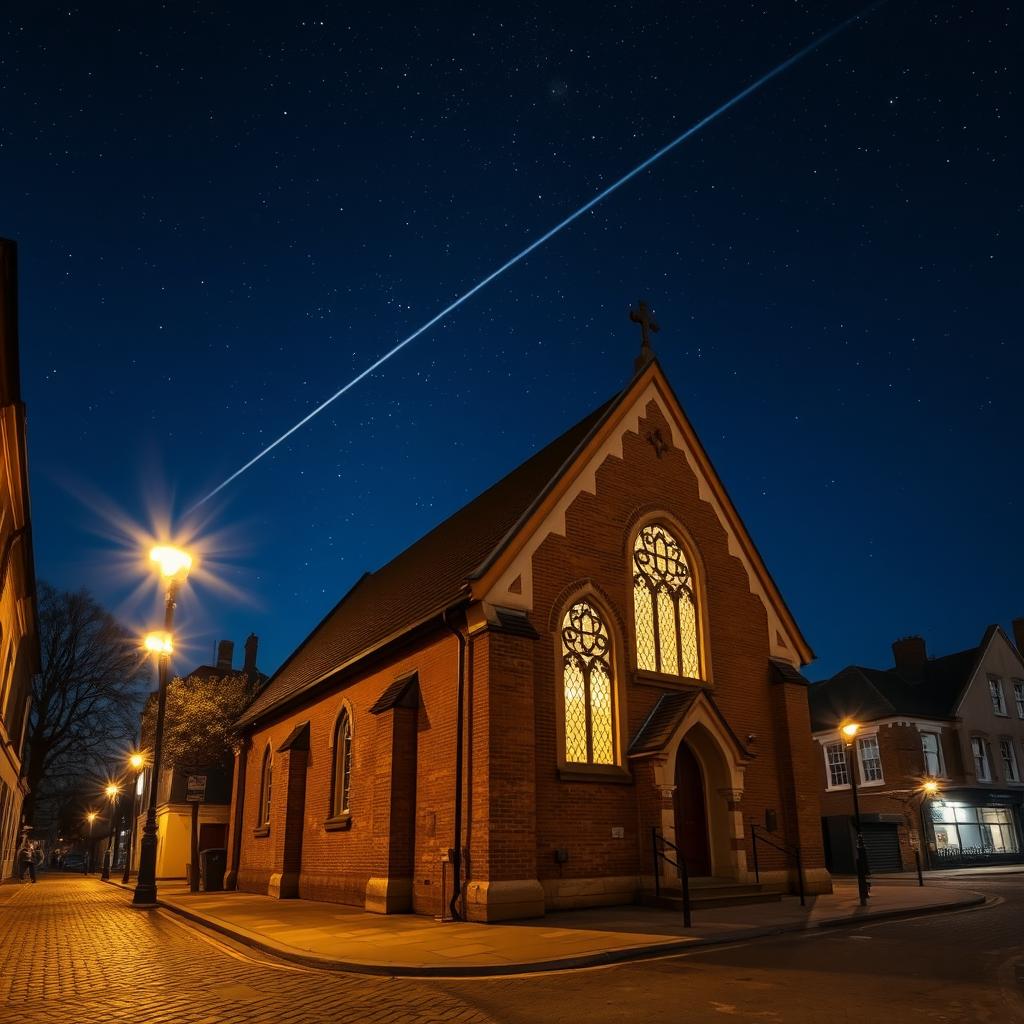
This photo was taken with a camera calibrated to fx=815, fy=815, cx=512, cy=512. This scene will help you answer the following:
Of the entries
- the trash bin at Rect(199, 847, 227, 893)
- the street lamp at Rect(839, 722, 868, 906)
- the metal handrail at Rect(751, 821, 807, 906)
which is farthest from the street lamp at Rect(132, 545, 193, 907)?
the street lamp at Rect(839, 722, 868, 906)

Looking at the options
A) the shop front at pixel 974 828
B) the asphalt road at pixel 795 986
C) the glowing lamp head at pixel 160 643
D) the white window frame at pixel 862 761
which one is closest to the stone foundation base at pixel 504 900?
the asphalt road at pixel 795 986

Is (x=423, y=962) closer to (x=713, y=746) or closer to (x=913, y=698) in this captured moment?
(x=713, y=746)

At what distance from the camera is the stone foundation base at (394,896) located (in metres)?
15.2

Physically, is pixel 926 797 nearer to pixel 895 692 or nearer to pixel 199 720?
pixel 895 692

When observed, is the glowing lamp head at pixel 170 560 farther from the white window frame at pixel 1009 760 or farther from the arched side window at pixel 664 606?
the white window frame at pixel 1009 760

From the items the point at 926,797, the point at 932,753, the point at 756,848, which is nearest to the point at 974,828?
the point at 932,753

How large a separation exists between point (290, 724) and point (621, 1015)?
19511 mm

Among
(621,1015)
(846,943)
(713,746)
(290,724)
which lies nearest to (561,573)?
(713,746)

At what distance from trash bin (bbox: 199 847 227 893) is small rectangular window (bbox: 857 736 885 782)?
28.3m

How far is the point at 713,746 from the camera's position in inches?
665

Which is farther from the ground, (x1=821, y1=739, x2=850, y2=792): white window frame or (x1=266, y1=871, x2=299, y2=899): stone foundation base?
(x1=821, y1=739, x2=850, y2=792): white window frame

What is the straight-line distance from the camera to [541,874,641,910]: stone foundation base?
45.5ft

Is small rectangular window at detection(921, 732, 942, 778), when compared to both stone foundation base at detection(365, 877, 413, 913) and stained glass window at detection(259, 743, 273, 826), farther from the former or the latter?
stone foundation base at detection(365, 877, 413, 913)

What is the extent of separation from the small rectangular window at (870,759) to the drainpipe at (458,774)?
29953mm
